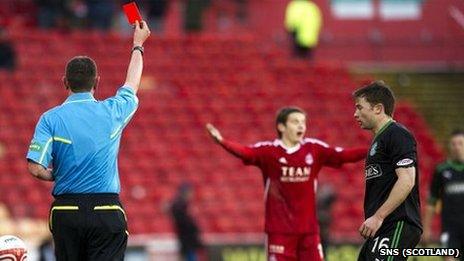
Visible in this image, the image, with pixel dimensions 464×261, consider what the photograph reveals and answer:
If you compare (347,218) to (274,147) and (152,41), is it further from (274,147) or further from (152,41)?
(274,147)

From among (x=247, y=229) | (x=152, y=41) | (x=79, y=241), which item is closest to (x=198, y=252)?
(x=247, y=229)

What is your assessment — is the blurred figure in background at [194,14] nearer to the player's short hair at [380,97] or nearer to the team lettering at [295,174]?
the team lettering at [295,174]

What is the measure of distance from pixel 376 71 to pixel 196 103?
553 centimetres

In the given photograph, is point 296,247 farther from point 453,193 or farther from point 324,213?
point 324,213

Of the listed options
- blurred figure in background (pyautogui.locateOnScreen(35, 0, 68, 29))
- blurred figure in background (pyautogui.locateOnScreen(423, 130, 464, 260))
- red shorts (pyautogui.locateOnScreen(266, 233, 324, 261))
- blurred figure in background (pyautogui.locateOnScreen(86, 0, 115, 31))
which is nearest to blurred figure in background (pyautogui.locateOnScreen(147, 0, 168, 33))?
blurred figure in background (pyautogui.locateOnScreen(86, 0, 115, 31))

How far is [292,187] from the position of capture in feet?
37.3

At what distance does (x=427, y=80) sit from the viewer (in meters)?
27.1

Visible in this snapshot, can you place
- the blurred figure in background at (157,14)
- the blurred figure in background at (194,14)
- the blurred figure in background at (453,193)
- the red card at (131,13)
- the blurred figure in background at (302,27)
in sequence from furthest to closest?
the blurred figure in background at (194,14) → the blurred figure in background at (157,14) → the blurred figure in background at (302,27) → the blurred figure in background at (453,193) → the red card at (131,13)

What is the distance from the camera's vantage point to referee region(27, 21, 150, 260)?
27.6ft

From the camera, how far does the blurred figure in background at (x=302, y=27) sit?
25.4 metres

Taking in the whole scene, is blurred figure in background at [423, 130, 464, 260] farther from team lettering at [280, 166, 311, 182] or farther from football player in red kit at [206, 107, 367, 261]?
team lettering at [280, 166, 311, 182]

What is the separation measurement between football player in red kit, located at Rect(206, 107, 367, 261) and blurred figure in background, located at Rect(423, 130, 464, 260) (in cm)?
181

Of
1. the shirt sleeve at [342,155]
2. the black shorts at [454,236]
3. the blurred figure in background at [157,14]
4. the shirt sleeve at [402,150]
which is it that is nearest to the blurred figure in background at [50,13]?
the blurred figure in background at [157,14]

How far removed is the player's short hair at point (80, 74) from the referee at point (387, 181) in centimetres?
196
